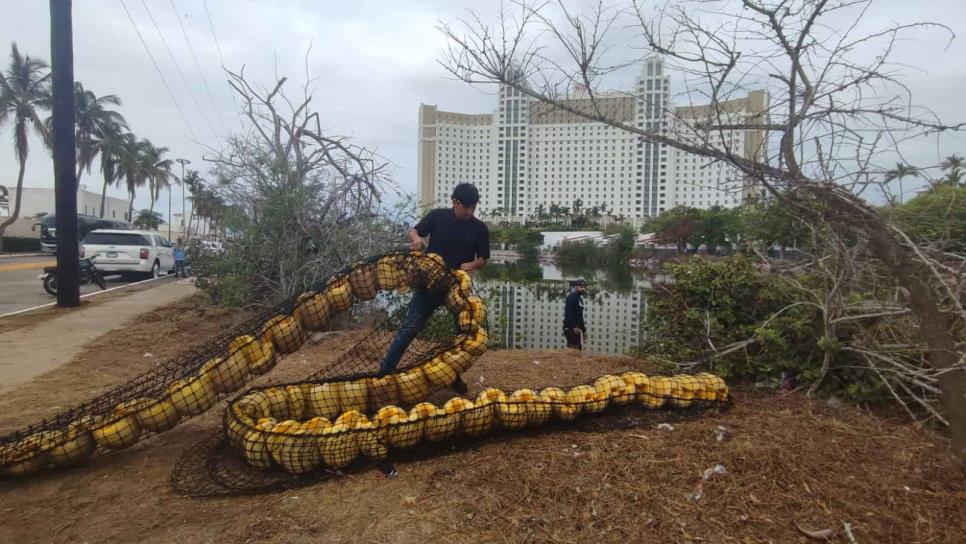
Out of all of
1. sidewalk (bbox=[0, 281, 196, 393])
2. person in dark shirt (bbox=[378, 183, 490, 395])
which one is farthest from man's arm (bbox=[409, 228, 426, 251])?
sidewalk (bbox=[0, 281, 196, 393])

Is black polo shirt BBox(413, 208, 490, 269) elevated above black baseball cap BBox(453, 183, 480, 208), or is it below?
below

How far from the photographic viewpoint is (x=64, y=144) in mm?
10453

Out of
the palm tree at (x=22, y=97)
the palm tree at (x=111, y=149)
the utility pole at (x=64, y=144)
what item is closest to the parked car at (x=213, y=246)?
the utility pole at (x=64, y=144)

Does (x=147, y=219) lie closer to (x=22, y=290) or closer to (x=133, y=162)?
(x=133, y=162)

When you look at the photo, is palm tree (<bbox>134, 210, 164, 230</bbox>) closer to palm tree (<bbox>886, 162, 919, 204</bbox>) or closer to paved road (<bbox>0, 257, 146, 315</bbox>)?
paved road (<bbox>0, 257, 146, 315</bbox>)

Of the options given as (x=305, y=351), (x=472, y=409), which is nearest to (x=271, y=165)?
(x=305, y=351)

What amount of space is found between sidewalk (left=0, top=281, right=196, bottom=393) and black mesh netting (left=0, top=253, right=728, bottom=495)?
8.67ft

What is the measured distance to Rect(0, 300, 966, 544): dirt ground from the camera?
2523 millimetres

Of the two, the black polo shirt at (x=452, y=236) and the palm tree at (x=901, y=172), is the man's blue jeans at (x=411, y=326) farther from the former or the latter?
the palm tree at (x=901, y=172)

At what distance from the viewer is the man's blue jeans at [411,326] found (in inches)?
169

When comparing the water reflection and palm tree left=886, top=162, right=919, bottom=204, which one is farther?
the water reflection

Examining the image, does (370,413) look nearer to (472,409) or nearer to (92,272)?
(472,409)

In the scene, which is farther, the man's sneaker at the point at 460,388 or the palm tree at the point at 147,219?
the palm tree at the point at 147,219

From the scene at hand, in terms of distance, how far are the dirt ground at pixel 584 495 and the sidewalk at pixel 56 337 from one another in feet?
10.5
